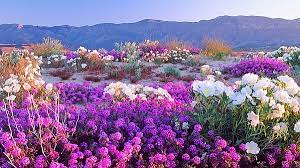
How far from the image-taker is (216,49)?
21938 millimetres

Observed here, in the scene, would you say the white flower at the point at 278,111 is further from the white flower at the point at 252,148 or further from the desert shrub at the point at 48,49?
the desert shrub at the point at 48,49

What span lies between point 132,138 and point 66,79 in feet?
31.1

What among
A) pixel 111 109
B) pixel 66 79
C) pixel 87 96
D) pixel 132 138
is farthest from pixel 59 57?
pixel 132 138

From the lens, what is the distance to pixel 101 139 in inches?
202

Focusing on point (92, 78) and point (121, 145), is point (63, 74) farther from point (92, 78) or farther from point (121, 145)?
point (121, 145)

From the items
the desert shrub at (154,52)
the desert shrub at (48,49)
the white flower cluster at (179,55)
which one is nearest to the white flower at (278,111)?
the desert shrub at (154,52)

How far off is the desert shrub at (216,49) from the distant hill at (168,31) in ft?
267

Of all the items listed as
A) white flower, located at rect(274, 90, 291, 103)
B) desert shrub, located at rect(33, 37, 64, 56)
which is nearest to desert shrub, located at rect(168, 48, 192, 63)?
desert shrub, located at rect(33, 37, 64, 56)

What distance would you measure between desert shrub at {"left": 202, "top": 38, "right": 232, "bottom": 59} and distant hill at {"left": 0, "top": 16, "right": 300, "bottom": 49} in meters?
81.4

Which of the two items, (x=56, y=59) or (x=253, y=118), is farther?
(x=56, y=59)

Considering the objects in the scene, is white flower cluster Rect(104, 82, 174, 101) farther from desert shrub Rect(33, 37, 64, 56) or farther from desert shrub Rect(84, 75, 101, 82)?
desert shrub Rect(33, 37, 64, 56)

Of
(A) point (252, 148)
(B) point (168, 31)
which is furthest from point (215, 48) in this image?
(B) point (168, 31)

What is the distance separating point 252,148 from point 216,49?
55.8ft

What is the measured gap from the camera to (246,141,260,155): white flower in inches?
201
